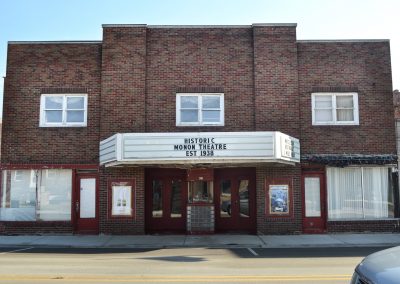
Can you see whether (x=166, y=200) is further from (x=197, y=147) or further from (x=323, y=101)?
(x=323, y=101)

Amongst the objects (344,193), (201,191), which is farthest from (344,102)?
(201,191)

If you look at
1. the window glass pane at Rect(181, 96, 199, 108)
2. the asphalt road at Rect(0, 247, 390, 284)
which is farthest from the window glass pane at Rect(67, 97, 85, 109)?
the asphalt road at Rect(0, 247, 390, 284)

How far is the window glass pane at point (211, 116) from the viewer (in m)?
19.2

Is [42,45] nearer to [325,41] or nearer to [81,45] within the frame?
[81,45]

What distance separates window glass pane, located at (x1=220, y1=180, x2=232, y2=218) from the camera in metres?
19.6

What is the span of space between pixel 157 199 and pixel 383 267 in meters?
15.3

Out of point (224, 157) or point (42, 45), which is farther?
point (42, 45)

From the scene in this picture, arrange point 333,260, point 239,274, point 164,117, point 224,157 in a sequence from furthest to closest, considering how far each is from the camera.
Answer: point 164,117
point 224,157
point 333,260
point 239,274

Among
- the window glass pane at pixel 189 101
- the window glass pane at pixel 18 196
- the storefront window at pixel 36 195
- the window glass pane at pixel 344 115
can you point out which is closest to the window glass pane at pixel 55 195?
the storefront window at pixel 36 195

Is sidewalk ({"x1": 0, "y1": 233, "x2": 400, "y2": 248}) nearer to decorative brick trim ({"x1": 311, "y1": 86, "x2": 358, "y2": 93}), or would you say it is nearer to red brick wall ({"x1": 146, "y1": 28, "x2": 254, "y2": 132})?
red brick wall ({"x1": 146, "y1": 28, "x2": 254, "y2": 132})

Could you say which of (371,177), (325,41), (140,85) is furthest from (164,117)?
(371,177)

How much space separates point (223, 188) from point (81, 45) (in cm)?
813

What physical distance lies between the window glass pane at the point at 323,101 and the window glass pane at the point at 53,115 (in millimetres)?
10304

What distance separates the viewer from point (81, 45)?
1948 centimetres
